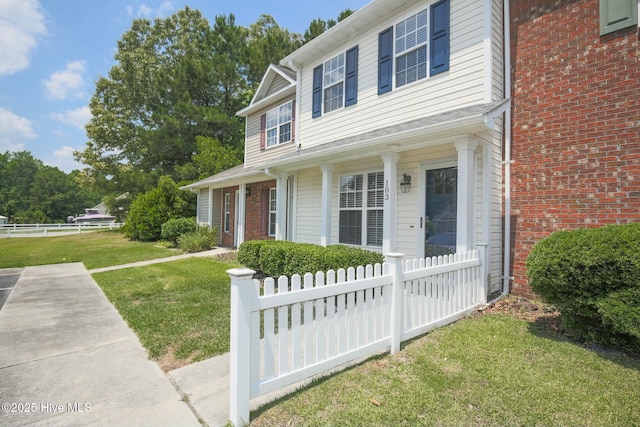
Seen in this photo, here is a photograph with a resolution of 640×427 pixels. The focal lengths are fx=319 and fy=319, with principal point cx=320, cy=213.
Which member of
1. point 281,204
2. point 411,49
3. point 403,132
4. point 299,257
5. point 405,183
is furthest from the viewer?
point 281,204

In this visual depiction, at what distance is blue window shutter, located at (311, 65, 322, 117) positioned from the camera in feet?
30.6

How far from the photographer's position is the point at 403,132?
18.7 feet

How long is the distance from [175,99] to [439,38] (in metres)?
21.8

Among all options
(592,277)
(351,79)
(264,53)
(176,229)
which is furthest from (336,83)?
(264,53)

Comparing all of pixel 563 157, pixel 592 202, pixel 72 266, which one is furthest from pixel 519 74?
pixel 72 266

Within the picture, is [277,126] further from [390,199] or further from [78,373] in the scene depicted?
[78,373]

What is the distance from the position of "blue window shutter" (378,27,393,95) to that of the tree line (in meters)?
13.7

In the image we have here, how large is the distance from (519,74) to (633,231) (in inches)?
143

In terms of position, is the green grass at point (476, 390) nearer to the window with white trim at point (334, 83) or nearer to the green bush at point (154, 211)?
the window with white trim at point (334, 83)

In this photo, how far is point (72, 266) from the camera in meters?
9.68

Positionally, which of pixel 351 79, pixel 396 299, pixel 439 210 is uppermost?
pixel 351 79

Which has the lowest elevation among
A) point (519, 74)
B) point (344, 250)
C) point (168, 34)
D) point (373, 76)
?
point (344, 250)

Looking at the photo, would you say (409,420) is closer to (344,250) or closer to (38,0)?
(344,250)

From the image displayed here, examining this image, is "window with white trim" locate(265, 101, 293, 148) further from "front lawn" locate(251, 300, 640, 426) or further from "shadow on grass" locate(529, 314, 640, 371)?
"front lawn" locate(251, 300, 640, 426)
